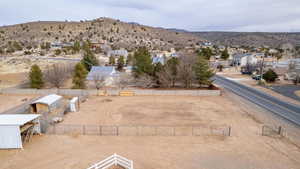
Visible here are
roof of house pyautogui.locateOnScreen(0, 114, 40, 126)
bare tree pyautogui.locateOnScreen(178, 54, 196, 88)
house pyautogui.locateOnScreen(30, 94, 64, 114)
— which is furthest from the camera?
bare tree pyautogui.locateOnScreen(178, 54, 196, 88)

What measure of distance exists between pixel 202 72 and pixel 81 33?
10880 cm

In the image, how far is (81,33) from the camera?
124000 mm

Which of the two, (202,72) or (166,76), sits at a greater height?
(202,72)

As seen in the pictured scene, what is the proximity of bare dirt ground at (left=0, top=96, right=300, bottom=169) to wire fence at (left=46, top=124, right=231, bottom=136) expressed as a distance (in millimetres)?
746

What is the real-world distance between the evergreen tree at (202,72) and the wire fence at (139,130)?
17.6 m

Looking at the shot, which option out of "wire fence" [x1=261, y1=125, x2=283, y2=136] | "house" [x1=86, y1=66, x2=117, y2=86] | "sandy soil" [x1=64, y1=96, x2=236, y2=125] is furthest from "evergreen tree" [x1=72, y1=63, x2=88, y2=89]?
"wire fence" [x1=261, y1=125, x2=283, y2=136]

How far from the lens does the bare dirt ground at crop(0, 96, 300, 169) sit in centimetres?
1332

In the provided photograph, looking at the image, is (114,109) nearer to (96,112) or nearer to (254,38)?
(96,112)

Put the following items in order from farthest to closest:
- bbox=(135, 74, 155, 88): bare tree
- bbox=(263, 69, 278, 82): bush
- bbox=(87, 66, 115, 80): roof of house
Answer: bbox=(263, 69, 278, 82): bush < bbox=(87, 66, 115, 80): roof of house < bbox=(135, 74, 155, 88): bare tree

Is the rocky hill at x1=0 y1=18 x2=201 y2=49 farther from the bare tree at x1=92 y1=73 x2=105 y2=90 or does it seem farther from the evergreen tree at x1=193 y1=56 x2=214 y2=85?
the evergreen tree at x1=193 y1=56 x2=214 y2=85

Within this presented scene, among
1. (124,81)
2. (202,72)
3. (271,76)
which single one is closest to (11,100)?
(124,81)

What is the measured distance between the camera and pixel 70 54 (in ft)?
274

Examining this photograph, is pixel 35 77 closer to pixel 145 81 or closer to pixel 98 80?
pixel 98 80

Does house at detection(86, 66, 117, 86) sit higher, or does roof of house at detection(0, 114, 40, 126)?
house at detection(86, 66, 117, 86)
